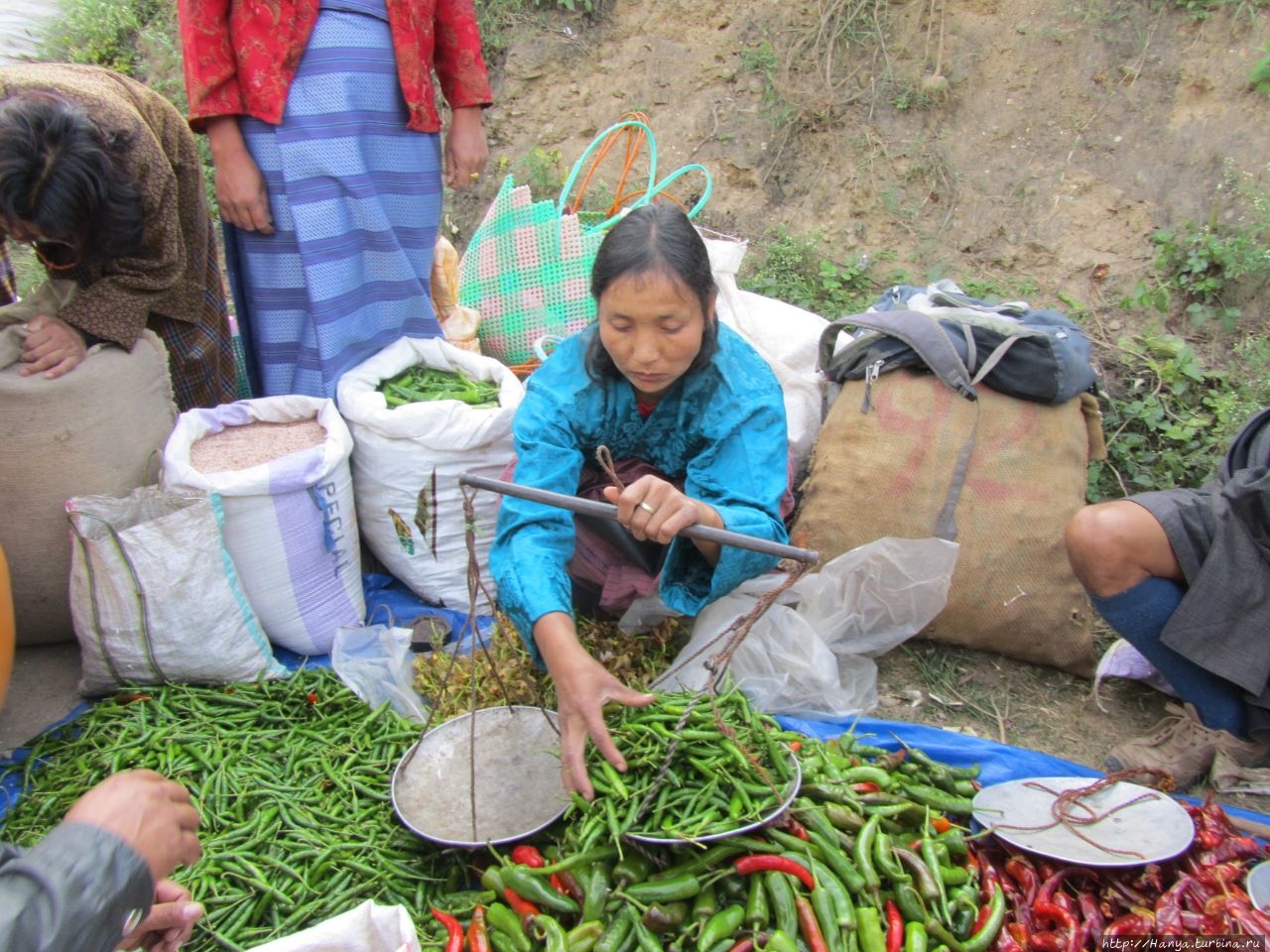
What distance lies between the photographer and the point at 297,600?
9.32 feet

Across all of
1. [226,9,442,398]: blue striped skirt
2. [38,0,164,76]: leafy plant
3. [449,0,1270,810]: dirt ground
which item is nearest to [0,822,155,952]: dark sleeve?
[226,9,442,398]: blue striped skirt

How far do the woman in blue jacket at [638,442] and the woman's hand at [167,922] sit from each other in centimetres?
68

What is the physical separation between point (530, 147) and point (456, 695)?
3.95 m

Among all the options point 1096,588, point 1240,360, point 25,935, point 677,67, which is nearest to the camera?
point 25,935

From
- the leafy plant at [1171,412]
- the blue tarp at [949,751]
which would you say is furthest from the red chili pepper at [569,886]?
the leafy plant at [1171,412]

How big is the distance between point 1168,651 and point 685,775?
1.43 m

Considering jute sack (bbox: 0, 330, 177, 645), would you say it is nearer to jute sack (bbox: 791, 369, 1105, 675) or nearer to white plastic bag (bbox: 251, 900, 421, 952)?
white plastic bag (bbox: 251, 900, 421, 952)

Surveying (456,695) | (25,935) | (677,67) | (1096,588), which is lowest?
(456,695)

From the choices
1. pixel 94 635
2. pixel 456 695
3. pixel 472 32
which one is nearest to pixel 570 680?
pixel 456 695

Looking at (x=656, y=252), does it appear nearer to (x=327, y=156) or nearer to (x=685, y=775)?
(x=685, y=775)

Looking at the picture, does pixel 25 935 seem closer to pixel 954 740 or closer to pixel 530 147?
pixel 954 740

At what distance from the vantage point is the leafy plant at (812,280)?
4574mm

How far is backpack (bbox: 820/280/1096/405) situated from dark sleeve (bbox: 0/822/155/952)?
2.50 metres

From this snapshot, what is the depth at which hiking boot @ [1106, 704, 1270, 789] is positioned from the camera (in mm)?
2486
